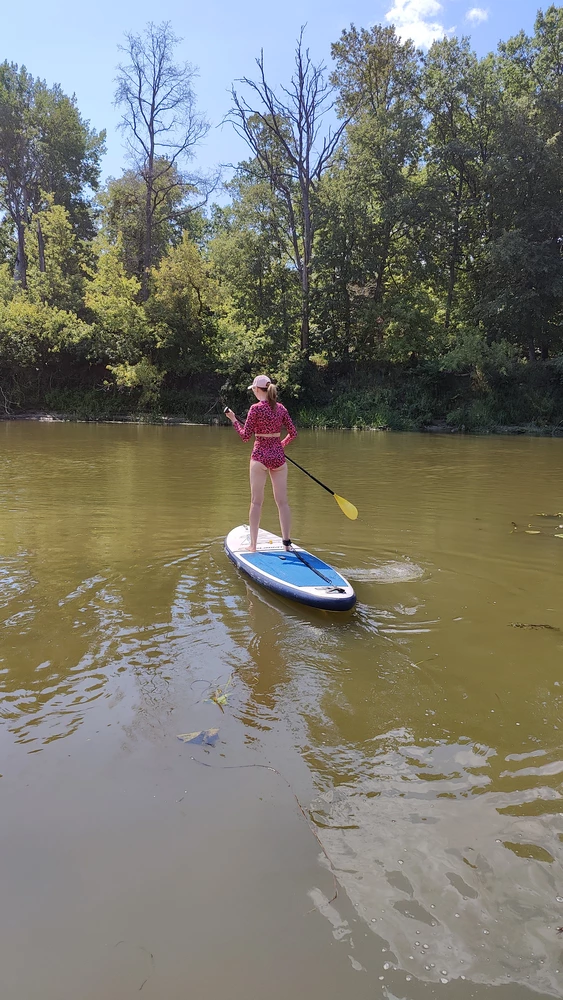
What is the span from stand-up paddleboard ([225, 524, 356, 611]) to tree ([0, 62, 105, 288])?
33.1 meters

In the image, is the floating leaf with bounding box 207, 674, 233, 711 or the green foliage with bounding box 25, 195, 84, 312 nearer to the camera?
the floating leaf with bounding box 207, 674, 233, 711

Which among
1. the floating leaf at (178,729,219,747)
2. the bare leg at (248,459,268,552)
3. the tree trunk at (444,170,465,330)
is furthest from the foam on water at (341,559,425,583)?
the tree trunk at (444,170,465,330)

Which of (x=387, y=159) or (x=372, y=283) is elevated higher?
(x=387, y=159)

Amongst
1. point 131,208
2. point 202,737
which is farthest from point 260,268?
point 202,737

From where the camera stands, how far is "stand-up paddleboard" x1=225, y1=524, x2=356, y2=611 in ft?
13.7

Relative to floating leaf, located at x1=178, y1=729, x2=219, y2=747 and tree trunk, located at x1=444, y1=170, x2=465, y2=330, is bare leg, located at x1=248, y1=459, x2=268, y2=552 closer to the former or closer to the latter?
floating leaf, located at x1=178, y1=729, x2=219, y2=747

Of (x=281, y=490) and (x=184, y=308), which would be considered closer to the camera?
(x=281, y=490)

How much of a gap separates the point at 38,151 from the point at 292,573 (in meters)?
37.1

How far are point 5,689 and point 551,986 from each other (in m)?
2.64

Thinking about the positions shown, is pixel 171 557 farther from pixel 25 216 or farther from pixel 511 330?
pixel 25 216

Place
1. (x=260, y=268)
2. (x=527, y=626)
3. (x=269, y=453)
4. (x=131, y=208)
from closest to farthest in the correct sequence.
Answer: (x=527, y=626)
(x=269, y=453)
(x=260, y=268)
(x=131, y=208)

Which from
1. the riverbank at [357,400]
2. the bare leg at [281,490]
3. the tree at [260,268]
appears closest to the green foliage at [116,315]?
the riverbank at [357,400]

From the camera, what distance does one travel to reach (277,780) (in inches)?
92.9

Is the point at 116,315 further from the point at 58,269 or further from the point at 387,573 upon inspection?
the point at 387,573
